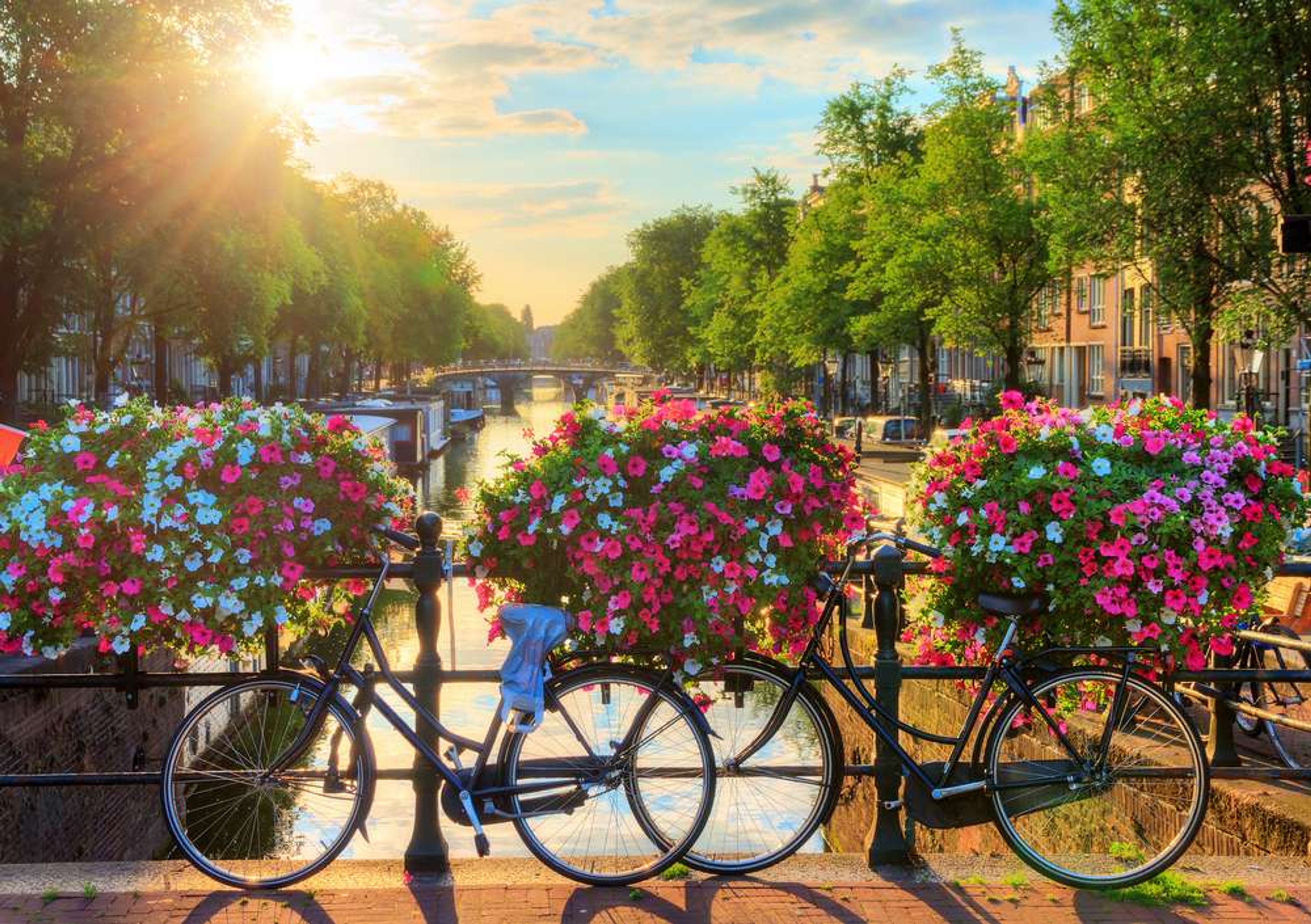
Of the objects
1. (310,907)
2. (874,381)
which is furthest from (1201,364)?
(310,907)

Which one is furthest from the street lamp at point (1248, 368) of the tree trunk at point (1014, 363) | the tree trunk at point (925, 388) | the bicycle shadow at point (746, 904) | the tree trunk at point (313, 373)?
the tree trunk at point (313, 373)

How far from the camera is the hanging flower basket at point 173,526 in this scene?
528cm

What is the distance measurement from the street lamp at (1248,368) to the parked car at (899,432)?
12.9 meters

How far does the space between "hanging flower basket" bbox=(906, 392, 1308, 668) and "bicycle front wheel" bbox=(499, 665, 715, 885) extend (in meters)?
1.09

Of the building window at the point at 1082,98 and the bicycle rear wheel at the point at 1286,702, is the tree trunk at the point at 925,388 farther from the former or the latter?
the bicycle rear wheel at the point at 1286,702

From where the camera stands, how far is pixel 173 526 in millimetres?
5254

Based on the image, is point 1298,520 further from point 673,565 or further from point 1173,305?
point 1173,305

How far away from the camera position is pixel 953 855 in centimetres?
548

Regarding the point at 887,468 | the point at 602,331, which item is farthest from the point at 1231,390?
the point at 602,331

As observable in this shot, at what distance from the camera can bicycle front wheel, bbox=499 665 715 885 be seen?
5.05 m

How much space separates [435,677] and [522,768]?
425 mm

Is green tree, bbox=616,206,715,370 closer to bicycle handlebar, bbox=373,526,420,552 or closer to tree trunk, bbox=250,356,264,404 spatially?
tree trunk, bbox=250,356,264,404

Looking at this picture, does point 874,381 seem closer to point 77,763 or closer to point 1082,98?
point 1082,98

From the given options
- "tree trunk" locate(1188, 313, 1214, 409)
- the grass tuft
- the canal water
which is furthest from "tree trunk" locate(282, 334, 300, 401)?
the grass tuft
